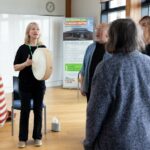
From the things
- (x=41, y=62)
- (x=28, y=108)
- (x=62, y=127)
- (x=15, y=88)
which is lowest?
(x=62, y=127)

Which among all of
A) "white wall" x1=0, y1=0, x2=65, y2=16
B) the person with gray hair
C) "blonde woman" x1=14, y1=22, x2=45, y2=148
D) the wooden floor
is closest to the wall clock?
"white wall" x1=0, y1=0, x2=65, y2=16

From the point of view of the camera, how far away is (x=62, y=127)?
14.3 ft

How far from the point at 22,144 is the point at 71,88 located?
4053mm

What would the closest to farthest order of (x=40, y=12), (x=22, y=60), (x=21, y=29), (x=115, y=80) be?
(x=115, y=80), (x=22, y=60), (x=21, y=29), (x=40, y=12)

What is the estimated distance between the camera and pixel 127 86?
1.52 metres

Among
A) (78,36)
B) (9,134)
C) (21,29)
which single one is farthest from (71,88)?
(9,134)

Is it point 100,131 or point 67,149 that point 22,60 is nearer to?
point 67,149

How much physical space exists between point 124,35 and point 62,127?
9.78ft

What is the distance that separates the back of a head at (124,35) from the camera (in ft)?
5.08

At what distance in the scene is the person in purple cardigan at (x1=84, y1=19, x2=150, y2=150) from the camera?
1521 millimetres

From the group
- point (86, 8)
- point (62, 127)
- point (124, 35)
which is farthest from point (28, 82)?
point (86, 8)

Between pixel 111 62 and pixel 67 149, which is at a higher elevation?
pixel 111 62

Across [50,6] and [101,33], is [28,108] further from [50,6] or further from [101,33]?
[50,6]

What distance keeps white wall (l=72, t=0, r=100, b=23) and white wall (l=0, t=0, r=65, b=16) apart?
0.32 meters
